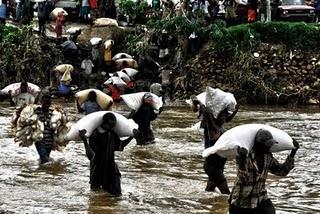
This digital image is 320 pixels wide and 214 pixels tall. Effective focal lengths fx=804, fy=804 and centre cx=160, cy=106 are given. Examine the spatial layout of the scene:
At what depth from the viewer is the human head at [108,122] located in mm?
9656

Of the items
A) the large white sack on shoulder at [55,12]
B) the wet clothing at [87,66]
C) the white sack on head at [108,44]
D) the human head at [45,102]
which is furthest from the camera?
the large white sack on shoulder at [55,12]

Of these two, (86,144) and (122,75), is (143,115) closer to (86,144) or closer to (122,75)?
(86,144)

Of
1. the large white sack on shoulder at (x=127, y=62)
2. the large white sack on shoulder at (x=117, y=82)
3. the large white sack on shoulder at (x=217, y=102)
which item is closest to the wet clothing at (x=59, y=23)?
the large white sack on shoulder at (x=127, y=62)

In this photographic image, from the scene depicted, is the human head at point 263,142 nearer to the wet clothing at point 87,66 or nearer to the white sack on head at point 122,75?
the white sack on head at point 122,75

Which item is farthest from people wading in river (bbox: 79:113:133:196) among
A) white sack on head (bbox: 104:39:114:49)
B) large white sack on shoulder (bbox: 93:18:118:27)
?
large white sack on shoulder (bbox: 93:18:118:27)

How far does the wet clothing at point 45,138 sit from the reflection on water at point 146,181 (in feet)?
0.57

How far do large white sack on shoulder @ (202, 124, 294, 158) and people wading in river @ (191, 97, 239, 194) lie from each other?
1765 millimetres

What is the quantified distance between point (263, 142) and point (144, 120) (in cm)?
731

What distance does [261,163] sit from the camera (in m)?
7.36

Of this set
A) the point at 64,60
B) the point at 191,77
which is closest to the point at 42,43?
the point at 64,60

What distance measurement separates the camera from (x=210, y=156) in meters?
9.73

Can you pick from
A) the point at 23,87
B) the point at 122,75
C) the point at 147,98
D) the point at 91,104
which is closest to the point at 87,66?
the point at 122,75

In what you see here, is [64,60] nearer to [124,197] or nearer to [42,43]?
[42,43]

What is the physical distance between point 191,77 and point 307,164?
1231 centimetres
